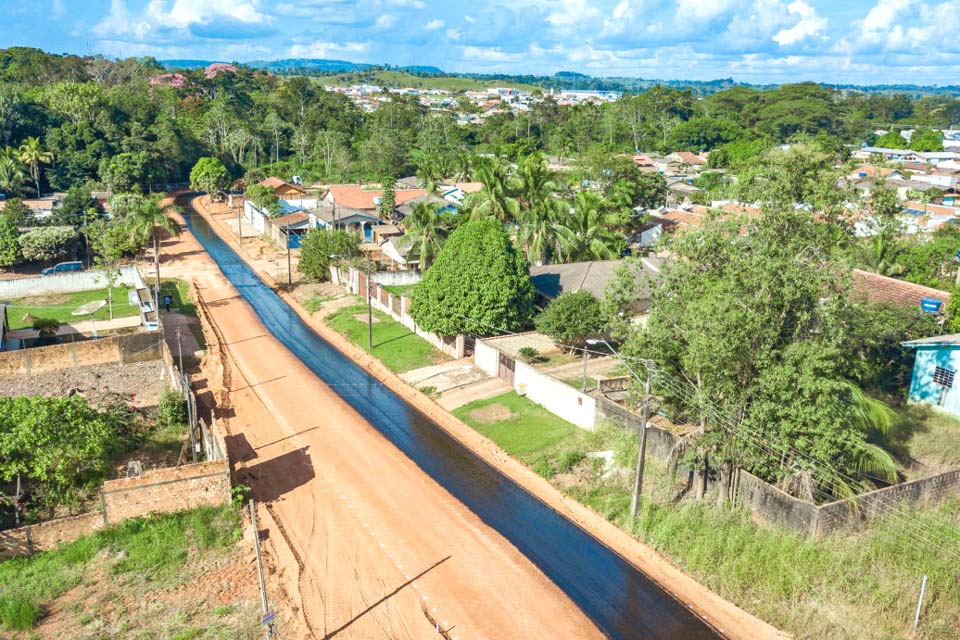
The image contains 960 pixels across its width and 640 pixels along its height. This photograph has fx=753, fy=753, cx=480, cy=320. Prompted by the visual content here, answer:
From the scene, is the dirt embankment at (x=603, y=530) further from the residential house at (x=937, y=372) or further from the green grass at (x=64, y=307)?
the green grass at (x=64, y=307)

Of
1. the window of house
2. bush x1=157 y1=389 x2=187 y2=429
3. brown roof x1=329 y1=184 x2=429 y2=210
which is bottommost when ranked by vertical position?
bush x1=157 y1=389 x2=187 y2=429

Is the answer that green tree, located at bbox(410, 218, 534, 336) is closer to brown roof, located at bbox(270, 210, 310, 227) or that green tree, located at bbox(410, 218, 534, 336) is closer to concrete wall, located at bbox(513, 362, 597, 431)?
concrete wall, located at bbox(513, 362, 597, 431)

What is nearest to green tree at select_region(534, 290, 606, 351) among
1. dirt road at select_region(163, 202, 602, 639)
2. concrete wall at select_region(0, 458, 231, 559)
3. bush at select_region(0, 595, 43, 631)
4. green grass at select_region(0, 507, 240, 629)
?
dirt road at select_region(163, 202, 602, 639)

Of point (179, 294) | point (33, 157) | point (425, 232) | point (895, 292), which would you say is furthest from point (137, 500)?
point (33, 157)

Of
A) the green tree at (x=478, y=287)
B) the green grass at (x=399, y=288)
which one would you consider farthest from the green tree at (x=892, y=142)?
the green tree at (x=478, y=287)

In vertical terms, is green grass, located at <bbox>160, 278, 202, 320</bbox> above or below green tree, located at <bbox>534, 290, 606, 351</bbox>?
below

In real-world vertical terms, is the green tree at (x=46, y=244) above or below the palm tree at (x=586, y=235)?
below

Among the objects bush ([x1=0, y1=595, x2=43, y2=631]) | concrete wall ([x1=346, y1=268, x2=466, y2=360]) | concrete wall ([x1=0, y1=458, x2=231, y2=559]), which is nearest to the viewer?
bush ([x1=0, y1=595, x2=43, y2=631])
